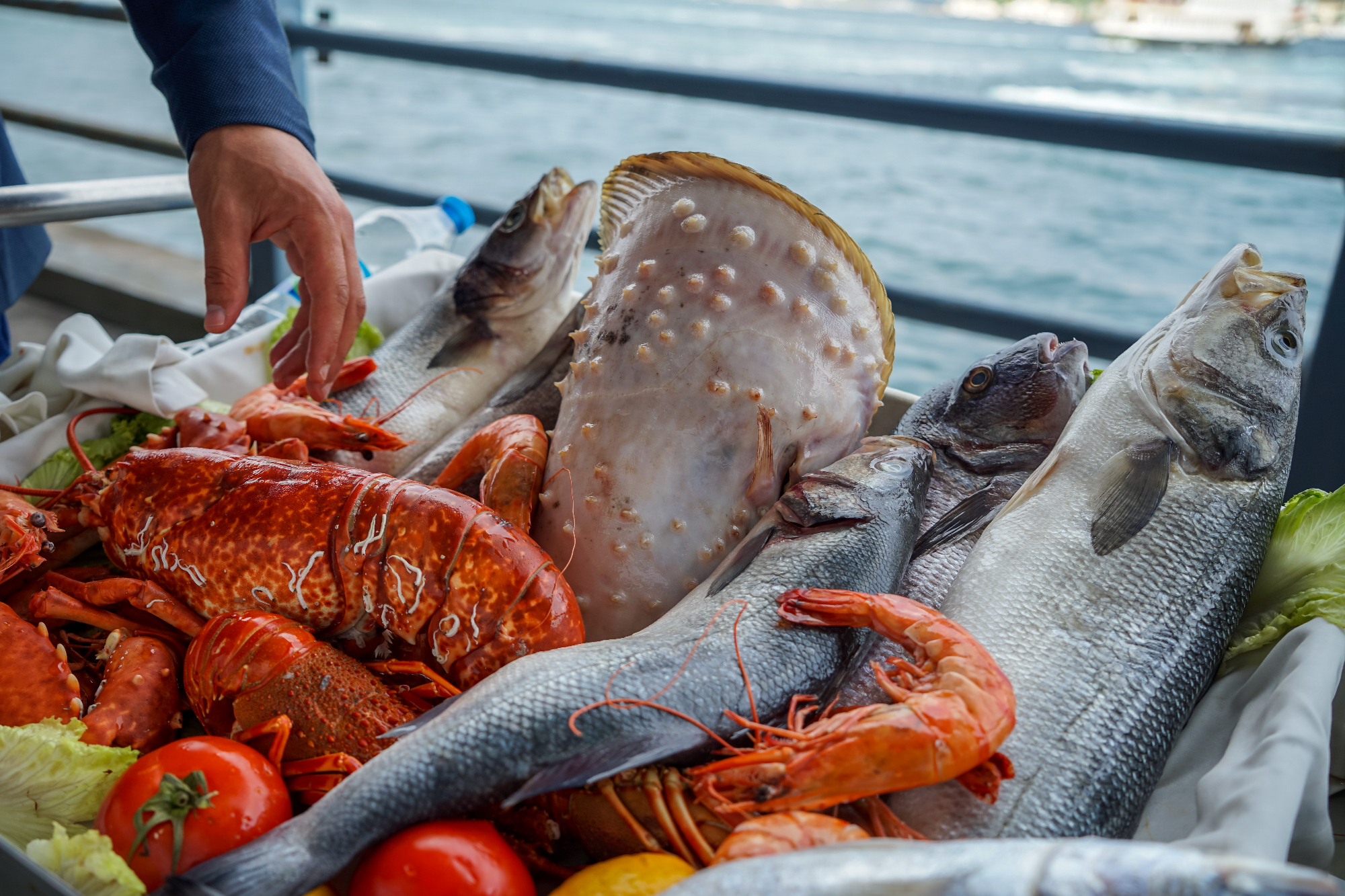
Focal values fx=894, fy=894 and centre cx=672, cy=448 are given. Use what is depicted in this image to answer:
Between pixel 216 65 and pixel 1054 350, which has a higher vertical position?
pixel 216 65

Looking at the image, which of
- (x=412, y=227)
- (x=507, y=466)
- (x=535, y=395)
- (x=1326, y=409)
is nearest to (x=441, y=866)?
(x=507, y=466)

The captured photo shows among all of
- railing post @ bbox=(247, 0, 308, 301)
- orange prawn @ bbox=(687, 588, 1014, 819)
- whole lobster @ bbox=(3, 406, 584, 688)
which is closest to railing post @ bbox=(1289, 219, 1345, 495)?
orange prawn @ bbox=(687, 588, 1014, 819)

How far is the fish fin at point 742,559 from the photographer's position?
1.13 metres

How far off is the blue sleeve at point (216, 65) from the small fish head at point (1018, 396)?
120 centimetres

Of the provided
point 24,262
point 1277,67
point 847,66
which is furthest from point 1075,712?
point 1277,67

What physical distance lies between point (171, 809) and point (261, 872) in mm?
→ 132

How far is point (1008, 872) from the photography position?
0.61 m

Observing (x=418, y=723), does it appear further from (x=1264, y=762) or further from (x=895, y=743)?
(x=1264, y=762)

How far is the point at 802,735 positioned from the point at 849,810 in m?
0.10

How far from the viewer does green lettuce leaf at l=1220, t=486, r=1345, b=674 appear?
3.67 feet

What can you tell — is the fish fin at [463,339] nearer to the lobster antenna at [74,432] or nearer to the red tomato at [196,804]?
the lobster antenna at [74,432]

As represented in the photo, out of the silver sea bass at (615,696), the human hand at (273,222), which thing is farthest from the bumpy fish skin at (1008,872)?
the human hand at (273,222)

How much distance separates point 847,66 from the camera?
57.4 feet

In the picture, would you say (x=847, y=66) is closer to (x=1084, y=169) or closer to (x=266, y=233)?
(x=1084, y=169)
